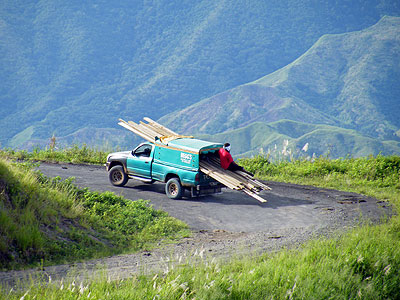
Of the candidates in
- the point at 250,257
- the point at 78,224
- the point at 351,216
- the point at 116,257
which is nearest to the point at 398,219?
the point at 351,216

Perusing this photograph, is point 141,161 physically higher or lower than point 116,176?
higher

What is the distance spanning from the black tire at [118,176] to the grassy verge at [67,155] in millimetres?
5728

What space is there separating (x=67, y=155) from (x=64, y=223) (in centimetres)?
1355

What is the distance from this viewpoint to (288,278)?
7.99 m

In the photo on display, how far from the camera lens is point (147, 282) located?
737 cm

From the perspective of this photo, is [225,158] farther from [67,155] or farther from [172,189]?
[67,155]

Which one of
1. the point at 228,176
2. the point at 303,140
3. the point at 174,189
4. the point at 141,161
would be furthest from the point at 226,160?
the point at 303,140

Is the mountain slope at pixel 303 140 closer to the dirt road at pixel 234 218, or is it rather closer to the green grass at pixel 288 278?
the dirt road at pixel 234 218

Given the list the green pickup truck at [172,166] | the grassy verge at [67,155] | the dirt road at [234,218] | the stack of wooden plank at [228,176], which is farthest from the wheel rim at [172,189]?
the grassy verge at [67,155]

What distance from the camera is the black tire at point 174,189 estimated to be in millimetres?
16453

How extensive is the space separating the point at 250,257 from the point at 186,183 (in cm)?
697

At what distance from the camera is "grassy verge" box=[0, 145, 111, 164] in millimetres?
23641

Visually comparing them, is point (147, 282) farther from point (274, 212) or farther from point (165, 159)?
point (165, 159)

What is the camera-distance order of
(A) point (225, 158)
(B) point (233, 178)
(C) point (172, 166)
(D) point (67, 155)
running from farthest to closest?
(D) point (67, 155), (C) point (172, 166), (A) point (225, 158), (B) point (233, 178)
